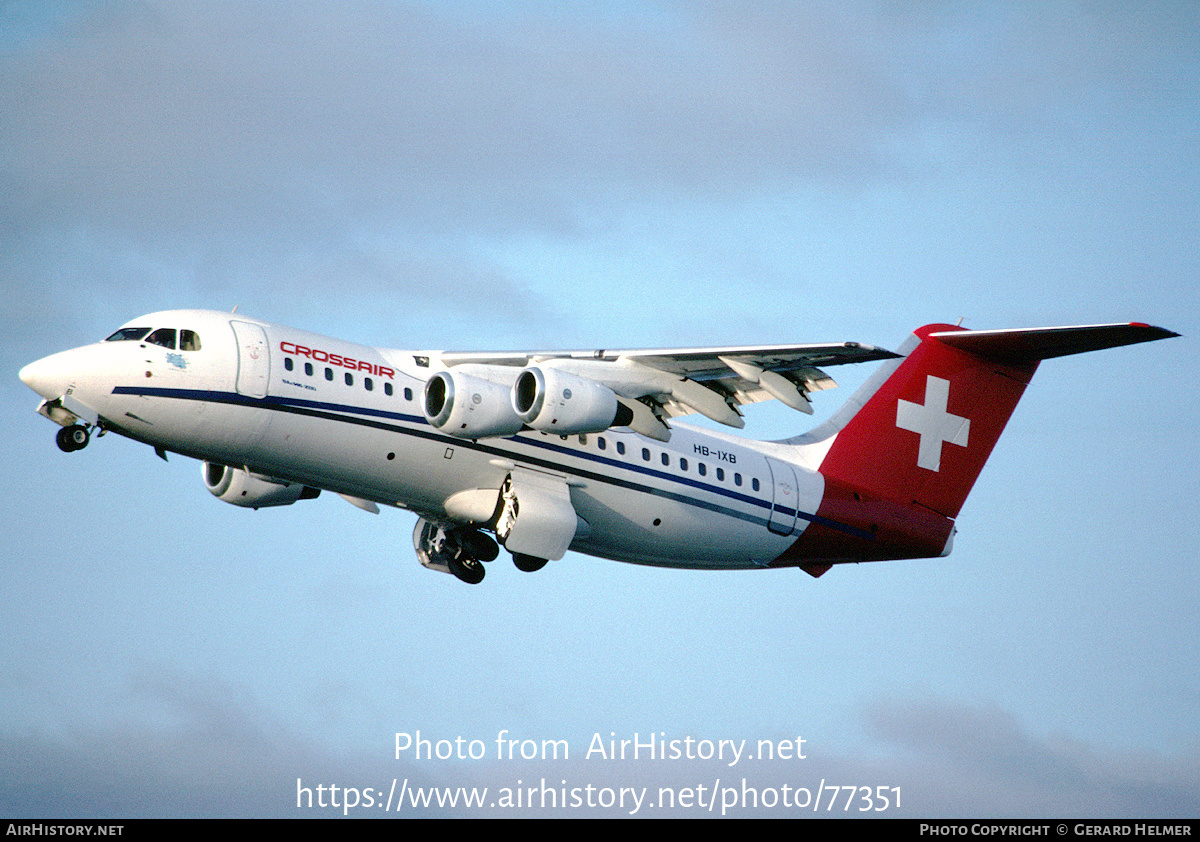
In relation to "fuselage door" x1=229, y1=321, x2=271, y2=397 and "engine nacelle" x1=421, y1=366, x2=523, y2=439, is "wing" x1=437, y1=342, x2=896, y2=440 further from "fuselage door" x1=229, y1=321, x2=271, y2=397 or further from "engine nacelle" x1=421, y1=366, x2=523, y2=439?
"fuselage door" x1=229, y1=321, x2=271, y2=397

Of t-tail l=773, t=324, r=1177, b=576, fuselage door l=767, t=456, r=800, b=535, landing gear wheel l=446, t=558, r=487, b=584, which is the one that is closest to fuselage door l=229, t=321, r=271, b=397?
landing gear wheel l=446, t=558, r=487, b=584

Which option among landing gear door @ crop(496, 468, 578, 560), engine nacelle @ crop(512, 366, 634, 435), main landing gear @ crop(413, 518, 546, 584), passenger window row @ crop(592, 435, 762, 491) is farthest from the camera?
main landing gear @ crop(413, 518, 546, 584)

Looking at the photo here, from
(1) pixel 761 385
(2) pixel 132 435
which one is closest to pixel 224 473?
(2) pixel 132 435

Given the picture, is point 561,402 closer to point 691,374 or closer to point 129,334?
point 691,374

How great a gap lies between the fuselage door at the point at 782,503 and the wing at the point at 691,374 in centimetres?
194

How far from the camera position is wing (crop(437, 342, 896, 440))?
1669 centimetres

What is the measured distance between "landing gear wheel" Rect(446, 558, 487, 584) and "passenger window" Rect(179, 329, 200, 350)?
193 inches

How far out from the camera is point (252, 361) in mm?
16094

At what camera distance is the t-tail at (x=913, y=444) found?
20219 millimetres

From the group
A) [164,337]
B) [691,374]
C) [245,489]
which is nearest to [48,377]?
[164,337]

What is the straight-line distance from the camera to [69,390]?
15438mm

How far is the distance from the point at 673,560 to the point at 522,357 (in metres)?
3.88

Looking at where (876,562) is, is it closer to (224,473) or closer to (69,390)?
(224,473)

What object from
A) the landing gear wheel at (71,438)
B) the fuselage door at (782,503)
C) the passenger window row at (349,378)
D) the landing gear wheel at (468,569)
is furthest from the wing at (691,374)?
the landing gear wheel at (71,438)
